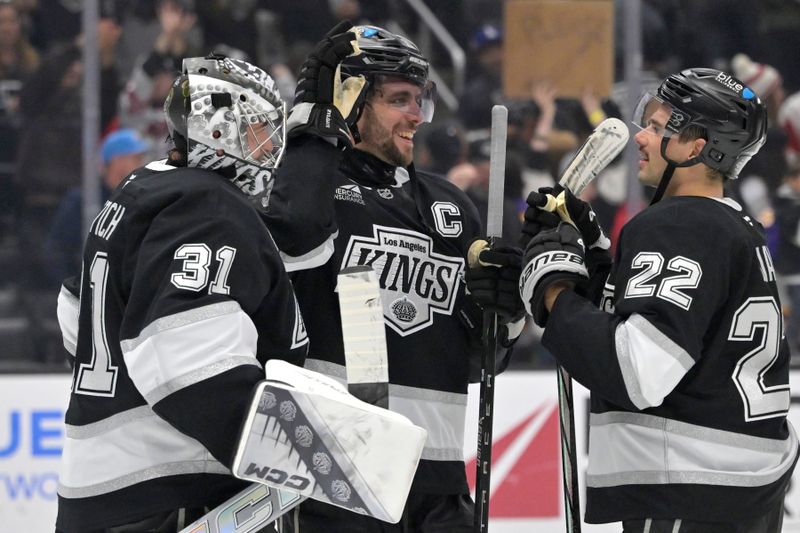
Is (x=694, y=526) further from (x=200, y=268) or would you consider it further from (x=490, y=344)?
(x=200, y=268)

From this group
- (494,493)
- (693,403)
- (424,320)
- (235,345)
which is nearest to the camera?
(235,345)

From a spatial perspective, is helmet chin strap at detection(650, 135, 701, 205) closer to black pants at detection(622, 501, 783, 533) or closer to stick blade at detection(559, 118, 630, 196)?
stick blade at detection(559, 118, 630, 196)

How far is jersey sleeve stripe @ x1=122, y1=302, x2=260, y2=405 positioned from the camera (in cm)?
199

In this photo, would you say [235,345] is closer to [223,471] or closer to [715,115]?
[223,471]

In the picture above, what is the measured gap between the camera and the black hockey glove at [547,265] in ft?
8.12

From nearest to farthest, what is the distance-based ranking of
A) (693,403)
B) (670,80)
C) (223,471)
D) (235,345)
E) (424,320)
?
(235,345), (223,471), (693,403), (670,80), (424,320)

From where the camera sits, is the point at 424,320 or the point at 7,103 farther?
the point at 7,103

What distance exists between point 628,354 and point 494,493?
7.08 ft

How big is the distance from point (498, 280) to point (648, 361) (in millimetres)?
480

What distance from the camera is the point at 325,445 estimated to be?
1951 millimetres

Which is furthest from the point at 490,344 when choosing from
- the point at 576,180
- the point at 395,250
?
the point at 576,180

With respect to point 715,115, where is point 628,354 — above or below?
below

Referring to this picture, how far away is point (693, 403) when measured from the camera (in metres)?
2.42

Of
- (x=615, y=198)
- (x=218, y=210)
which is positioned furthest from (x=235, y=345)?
(x=615, y=198)
